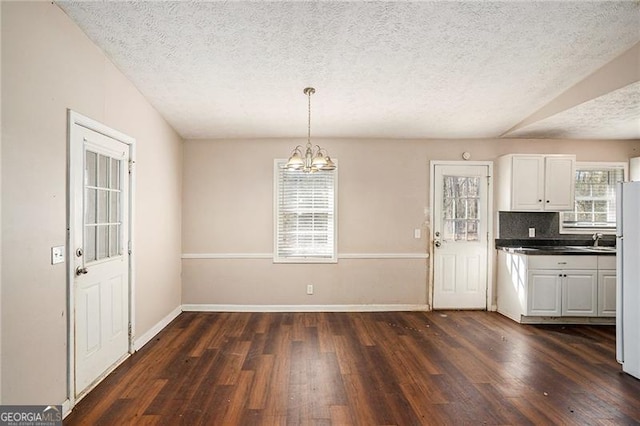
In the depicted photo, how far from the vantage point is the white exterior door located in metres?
2.53

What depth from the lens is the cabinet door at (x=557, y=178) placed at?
15.1 feet

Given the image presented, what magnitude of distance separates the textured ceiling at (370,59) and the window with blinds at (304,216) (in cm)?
80

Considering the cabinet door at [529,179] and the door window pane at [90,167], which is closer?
the door window pane at [90,167]

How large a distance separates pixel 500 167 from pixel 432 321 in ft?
7.73

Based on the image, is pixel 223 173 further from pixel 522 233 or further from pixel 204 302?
pixel 522 233

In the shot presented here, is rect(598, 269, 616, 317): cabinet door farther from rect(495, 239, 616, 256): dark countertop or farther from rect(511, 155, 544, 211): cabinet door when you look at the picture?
rect(511, 155, 544, 211): cabinet door

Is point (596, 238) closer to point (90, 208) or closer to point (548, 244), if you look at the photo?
point (548, 244)

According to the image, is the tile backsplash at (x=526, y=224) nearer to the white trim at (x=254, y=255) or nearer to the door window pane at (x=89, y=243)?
the white trim at (x=254, y=255)

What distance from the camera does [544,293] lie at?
14.1 ft

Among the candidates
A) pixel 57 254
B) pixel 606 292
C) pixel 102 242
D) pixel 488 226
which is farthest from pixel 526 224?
pixel 57 254

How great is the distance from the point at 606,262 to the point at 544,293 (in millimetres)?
838

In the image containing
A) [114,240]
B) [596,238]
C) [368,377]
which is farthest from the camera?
[596,238]

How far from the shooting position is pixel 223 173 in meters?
4.89

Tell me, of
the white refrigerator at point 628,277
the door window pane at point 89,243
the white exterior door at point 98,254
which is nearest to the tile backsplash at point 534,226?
the white refrigerator at point 628,277
